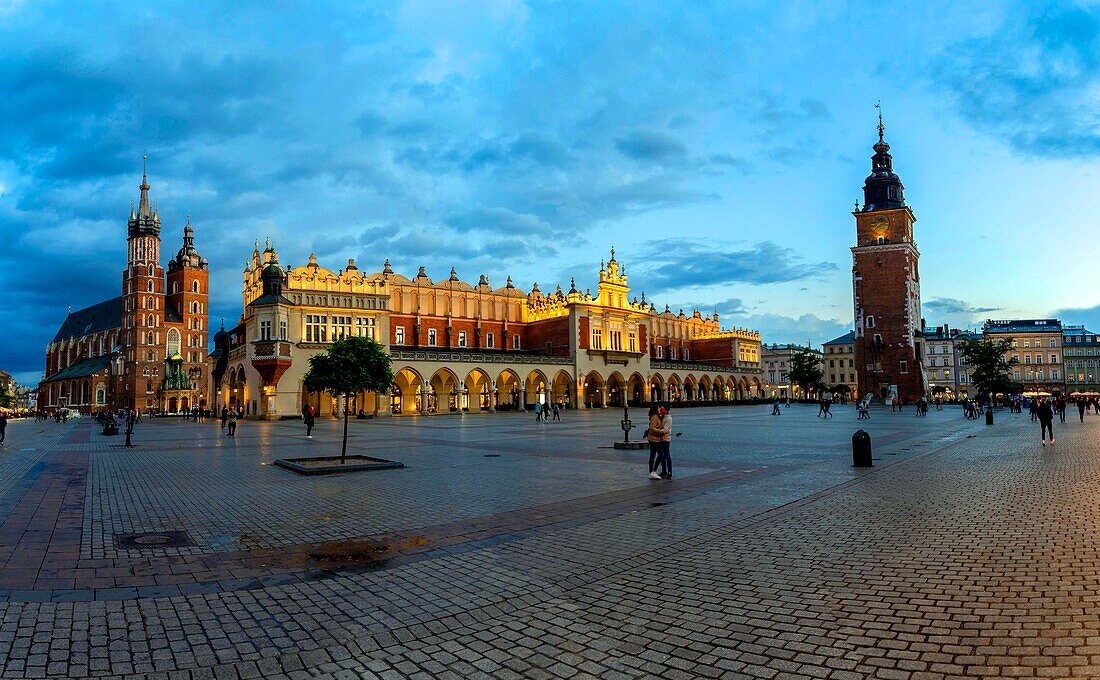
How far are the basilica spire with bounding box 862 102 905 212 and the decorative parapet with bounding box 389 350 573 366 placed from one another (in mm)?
47461

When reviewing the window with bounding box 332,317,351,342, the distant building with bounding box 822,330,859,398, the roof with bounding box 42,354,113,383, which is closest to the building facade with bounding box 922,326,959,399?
the distant building with bounding box 822,330,859,398

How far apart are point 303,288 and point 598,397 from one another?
37.5 metres

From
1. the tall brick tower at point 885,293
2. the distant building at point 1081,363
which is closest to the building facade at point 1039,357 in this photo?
the distant building at point 1081,363

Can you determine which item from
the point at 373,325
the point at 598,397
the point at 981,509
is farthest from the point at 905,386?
the point at 981,509

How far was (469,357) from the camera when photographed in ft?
207

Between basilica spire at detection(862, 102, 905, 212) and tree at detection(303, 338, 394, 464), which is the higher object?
basilica spire at detection(862, 102, 905, 212)

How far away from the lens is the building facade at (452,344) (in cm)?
5681

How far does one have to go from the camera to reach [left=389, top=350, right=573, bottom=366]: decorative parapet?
58.9 metres

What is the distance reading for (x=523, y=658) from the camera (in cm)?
465

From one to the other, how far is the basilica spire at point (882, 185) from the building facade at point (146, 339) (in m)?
102

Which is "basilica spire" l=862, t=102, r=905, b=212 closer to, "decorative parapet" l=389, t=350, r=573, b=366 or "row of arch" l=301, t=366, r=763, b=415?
"row of arch" l=301, t=366, r=763, b=415

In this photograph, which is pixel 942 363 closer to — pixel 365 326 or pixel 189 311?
pixel 365 326

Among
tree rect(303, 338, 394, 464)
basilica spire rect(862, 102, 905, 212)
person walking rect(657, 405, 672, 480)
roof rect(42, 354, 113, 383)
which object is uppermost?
basilica spire rect(862, 102, 905, 212)

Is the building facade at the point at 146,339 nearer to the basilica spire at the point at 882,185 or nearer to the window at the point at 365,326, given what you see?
the window at the point at 365,326
